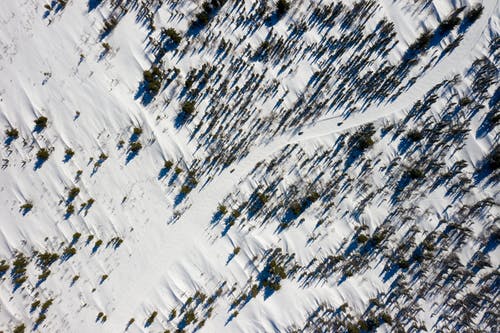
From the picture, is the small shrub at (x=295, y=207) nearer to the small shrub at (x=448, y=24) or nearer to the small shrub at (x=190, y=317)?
the small shrub at (x=190, y=317)

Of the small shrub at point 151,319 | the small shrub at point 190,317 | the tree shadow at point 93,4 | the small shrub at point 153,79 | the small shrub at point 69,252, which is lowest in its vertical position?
the small shrub at point 190,317

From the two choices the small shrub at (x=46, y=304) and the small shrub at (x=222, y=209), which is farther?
the small shrub at (x=222, y=209)

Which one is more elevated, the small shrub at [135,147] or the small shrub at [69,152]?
the small shrub at [69,152]

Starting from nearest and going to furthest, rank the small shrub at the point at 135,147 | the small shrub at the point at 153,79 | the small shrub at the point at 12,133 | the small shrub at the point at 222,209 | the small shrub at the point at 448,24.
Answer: the small shrub at the point at 12,133 → the small shrub at the point at 153,79 → the small shrub at the point at 135,147 → the small shrub at the point at 448,24 → the small shrub at the point at 222,209

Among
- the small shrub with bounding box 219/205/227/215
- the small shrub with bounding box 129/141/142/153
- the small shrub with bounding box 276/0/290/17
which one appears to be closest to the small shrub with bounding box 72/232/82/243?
the small shrub with bounding box 129/141/142/153

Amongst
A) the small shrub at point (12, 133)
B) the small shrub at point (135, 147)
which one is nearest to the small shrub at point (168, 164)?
the small shrub at point (135, 147)

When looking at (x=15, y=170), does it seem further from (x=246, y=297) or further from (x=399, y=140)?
(x=399, y=140)
